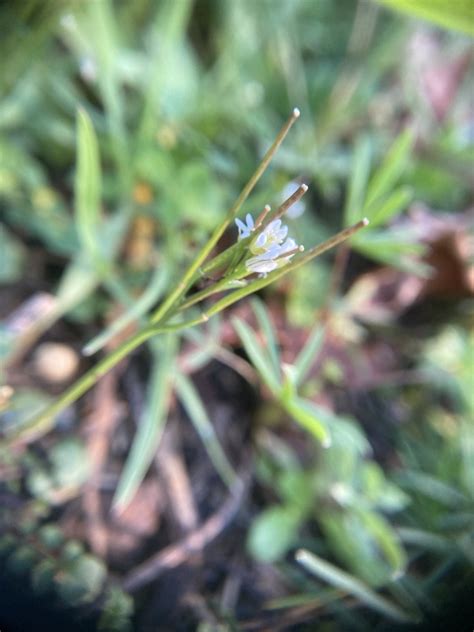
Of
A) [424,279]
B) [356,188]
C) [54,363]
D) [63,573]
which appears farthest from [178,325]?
[424,279]

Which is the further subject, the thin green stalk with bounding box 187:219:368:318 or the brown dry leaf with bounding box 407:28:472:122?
the brown dry leaf with bounding box 407:28:472:122

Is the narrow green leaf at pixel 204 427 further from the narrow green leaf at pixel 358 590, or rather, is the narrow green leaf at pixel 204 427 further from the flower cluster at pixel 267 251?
the flower cluster at pixel 267 251

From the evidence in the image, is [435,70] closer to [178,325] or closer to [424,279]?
[424,279]

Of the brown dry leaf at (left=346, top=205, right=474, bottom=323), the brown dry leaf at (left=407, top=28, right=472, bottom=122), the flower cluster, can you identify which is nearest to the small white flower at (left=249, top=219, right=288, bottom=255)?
the flower cluster

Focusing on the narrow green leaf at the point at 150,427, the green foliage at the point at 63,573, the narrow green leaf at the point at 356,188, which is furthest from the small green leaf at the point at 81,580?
the narrow green leaf at the point at 356,188

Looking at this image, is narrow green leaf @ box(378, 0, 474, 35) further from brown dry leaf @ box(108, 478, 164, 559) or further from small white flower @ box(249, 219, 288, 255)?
brown dry leaf @ box(108, 478, 164, 559)

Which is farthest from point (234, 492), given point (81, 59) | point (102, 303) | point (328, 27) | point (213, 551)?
point (328, 27)

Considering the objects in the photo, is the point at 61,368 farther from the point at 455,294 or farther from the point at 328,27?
the point at 328,27
